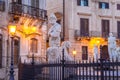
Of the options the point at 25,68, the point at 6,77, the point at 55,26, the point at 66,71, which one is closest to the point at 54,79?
the point at 66,71

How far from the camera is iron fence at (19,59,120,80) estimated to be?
12.9m

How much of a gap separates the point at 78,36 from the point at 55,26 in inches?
1001

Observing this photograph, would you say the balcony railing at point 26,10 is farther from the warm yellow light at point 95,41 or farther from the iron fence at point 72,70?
the warm yellow light at point 95,41

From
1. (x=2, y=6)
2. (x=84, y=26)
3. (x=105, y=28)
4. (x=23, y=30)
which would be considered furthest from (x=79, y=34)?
(x=2, y=6)

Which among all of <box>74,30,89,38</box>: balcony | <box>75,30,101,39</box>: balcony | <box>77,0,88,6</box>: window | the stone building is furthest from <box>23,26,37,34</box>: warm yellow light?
<box>77,0,88,6</box>: window

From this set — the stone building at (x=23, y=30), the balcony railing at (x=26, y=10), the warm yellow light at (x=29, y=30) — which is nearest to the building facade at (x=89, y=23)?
the stone building at (x=23, y=30)

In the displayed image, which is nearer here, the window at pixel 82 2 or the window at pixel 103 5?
the window at pixel 82 2

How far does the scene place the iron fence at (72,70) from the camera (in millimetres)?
12914

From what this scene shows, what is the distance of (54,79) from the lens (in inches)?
621

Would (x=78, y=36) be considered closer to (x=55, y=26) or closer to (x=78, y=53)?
(x=78, y=53)

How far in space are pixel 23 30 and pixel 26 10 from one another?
1.52 meters

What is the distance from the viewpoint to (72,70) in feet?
47.6

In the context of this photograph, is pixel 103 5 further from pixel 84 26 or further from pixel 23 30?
pixel 23 30

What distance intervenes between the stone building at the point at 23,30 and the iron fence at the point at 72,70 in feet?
30.6
